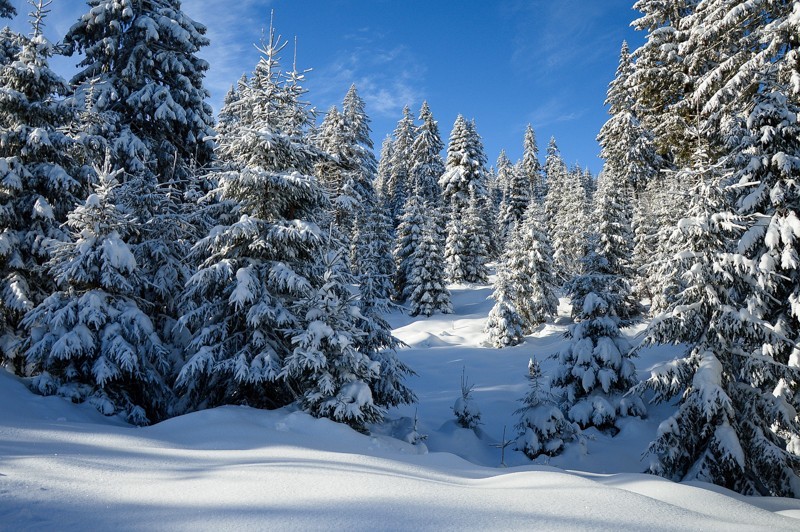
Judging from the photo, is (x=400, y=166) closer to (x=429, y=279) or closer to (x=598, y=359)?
(x=429, y=279)

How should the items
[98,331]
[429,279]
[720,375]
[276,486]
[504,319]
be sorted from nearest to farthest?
[276,486] → [720,375] → [98,331] → [504,319] → [429,279]

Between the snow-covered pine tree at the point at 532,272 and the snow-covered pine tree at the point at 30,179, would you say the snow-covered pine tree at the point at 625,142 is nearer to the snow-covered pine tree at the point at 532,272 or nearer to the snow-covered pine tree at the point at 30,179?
the snow-covered pine tree at the point at 532,272

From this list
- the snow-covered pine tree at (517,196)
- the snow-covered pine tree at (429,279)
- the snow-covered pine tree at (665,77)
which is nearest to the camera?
the snow-covered pine tree at (665,77)

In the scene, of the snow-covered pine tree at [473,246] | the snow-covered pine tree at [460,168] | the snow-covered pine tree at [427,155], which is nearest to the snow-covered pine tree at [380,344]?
the snow-covered pine tree at [473,246]

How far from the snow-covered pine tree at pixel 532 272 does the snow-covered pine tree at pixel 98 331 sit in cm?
2467

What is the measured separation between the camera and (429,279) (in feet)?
123

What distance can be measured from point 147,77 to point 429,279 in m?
25.2

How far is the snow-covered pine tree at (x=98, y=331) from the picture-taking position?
895 cm

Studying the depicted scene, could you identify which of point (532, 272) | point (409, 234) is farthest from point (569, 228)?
point (409, 234)

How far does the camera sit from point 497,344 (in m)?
26.6

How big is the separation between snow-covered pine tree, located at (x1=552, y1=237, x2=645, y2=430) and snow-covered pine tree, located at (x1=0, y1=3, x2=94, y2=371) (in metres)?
14.9

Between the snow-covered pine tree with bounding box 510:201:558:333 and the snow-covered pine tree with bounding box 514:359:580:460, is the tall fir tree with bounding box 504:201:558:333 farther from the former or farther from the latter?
the snow-covered pine tree with bounding box 514:359:580:460

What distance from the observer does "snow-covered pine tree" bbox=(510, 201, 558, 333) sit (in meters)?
31.5

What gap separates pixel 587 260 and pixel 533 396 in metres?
5.21
